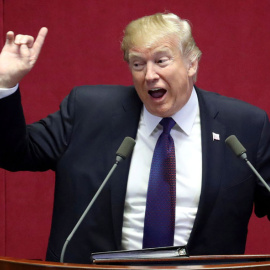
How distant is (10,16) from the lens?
8.14 ft

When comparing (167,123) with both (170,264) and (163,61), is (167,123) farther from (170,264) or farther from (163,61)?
(170,264)

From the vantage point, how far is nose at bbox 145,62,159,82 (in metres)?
1.71

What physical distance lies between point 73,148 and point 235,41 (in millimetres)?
1014

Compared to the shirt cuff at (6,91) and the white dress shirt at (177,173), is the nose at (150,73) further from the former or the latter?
the shirt cuff at (6,91)

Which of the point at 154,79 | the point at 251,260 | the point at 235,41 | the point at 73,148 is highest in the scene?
the point at 235,41

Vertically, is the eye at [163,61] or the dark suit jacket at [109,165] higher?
the eye at [163,61]

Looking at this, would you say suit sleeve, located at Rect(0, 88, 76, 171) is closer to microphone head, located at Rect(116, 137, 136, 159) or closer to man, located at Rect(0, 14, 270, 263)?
man, located at Rect(0, 14, 270, 263)

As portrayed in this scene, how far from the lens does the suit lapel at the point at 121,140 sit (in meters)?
1.72

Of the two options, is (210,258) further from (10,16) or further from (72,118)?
(10,16)

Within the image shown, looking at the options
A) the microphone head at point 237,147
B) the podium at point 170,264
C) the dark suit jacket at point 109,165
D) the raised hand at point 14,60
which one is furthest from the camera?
the dark suit jacket at point 109,165

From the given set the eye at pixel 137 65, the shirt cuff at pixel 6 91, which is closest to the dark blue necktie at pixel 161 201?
the eye at pixel 137 65

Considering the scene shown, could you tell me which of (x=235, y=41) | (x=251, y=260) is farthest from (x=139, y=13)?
(x=251, y=260)

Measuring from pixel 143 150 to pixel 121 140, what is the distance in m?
0.07

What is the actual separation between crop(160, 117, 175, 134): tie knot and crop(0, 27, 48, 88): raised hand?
389 mm
